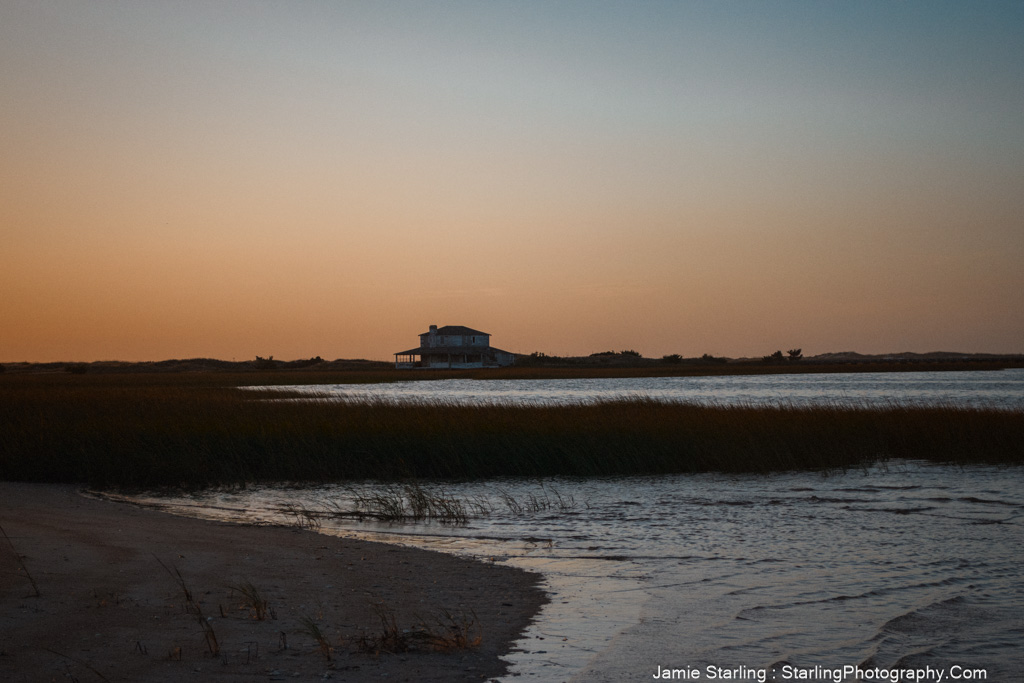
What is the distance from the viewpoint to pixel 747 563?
11094mm

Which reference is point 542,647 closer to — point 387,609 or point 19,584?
point 387,609

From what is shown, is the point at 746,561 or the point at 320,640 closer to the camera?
the point at 320,640

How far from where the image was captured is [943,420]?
77.1 feet

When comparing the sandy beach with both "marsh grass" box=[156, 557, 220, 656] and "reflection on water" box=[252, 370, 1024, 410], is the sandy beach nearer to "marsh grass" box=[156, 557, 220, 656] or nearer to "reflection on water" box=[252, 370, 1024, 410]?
"marsh grass" box=[156, 557, 220, 656]

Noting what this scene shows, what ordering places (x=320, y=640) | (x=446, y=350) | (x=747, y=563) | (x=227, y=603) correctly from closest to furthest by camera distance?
1. (x=320, y=640)
2. (x=227, y=603)
3. (x=747, y=563)
4. (x=446, y=350)

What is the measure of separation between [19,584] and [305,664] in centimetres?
372

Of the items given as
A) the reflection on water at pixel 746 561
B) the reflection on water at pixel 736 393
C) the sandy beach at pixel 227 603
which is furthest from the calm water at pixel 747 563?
the reflection on water at pixel 736 393

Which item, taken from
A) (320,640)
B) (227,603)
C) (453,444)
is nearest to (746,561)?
(320,640)

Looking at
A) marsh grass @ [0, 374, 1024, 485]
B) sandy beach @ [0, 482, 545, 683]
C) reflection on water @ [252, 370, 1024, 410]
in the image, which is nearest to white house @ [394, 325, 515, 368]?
reflection on water @ [252, 370, 1024, 410]

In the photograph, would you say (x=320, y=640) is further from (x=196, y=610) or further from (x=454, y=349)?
(x=454, y=349)

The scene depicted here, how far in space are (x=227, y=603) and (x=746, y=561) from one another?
6769 mm

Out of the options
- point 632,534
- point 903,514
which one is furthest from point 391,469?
point 903,514

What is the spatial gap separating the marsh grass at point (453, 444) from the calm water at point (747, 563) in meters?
1.26

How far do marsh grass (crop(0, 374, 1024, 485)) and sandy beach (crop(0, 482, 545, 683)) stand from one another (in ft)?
21.0
